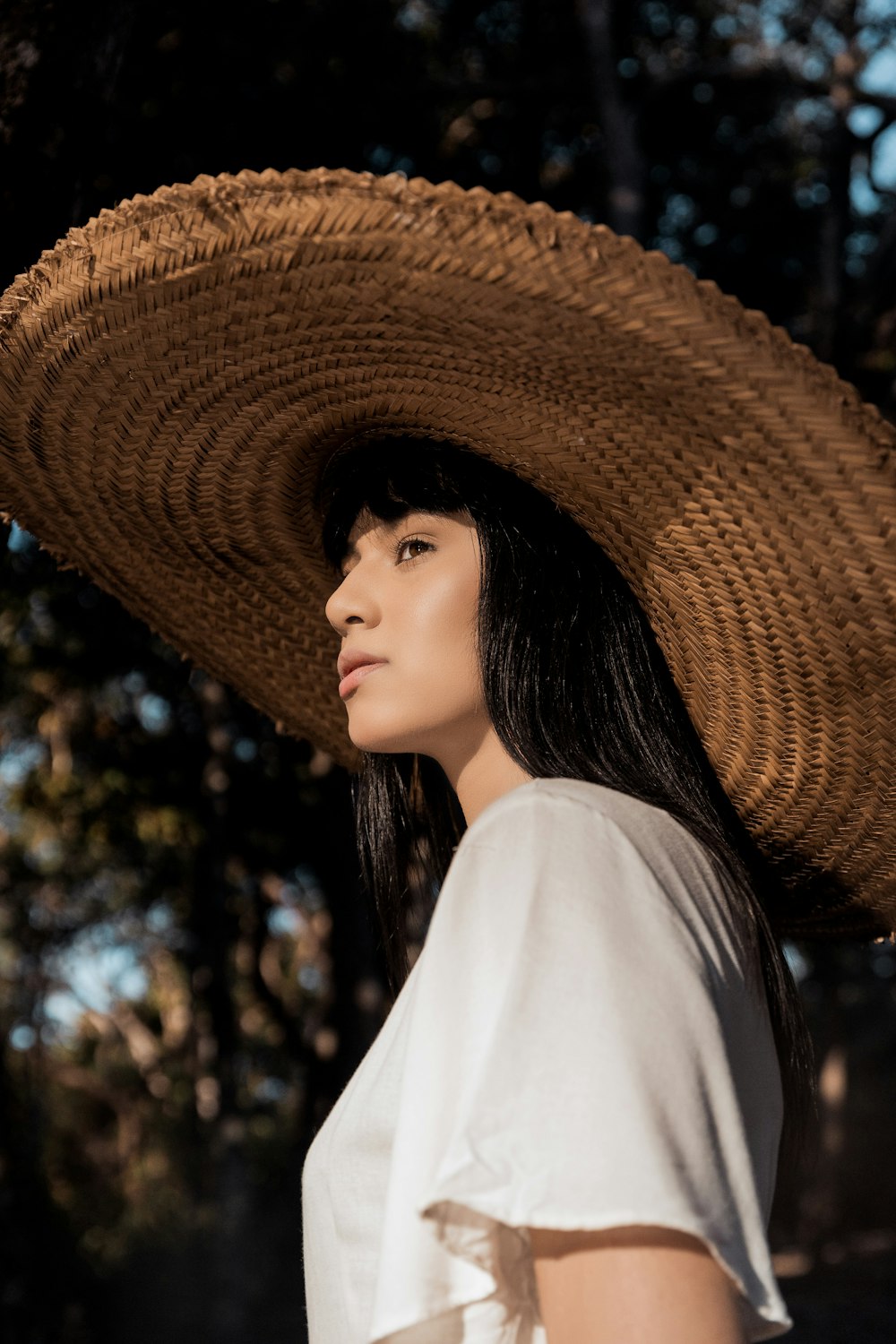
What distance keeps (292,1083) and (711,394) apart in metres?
21.3

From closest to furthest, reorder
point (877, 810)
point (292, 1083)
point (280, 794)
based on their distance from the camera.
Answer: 1. point (877, 810)
2. point (280, 794)
3. point (292, 1083)

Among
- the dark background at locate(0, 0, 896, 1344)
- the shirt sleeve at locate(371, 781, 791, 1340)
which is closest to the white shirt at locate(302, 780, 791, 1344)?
the shirt sleeve at locate(371, 781, 791, 1340)

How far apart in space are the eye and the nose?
7cm

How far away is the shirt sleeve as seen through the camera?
3.95 feet

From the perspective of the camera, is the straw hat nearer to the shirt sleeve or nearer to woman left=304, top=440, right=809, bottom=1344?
woman left=304, top=440, right=809, bottom=1344

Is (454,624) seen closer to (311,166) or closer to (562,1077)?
(562,1077)

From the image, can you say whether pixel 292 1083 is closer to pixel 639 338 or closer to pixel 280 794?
pixel 280 794

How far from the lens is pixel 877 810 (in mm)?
1936

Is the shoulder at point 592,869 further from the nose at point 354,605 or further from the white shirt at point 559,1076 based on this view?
the nose at point 354,605

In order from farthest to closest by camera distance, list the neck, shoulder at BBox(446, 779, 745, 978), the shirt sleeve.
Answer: the neck < shoulder at BBox(446, 779, 745, 978) < the shirt sleeve

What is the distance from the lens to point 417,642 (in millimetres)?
1885

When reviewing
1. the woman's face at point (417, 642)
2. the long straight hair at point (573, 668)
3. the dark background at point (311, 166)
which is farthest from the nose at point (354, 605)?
the dark background at point (311, 166)

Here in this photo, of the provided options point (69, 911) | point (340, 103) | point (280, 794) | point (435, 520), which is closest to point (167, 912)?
point (69, 911)

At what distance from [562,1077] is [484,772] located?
2.37ft
